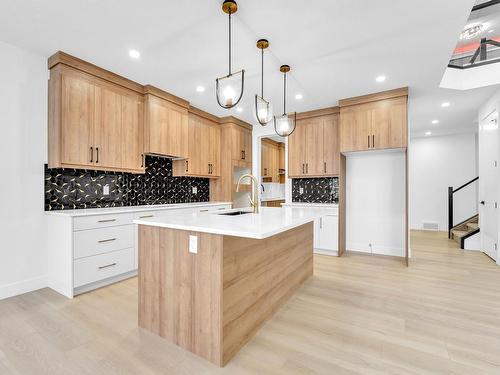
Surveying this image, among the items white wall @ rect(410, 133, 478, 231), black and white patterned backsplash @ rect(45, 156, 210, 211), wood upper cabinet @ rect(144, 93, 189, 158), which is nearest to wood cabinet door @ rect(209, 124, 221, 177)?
black and white patterned backsplash @ rect(45, 156, 210, 211)

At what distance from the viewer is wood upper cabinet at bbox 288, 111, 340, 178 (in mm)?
4703

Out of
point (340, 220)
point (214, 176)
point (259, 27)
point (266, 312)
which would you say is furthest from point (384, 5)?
point (214, 176)

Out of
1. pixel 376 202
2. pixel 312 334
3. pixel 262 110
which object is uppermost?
pixel 262 110

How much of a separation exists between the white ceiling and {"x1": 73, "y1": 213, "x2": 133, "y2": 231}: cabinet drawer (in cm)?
187

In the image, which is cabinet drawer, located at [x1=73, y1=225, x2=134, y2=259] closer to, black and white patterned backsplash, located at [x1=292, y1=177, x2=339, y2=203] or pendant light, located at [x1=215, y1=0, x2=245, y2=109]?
pendant light, located at [x1=215, y1=0, x2=245, y2=109]

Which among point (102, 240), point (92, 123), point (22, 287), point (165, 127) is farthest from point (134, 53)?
point (22, 287)

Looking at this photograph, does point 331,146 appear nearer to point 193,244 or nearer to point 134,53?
point 134,53

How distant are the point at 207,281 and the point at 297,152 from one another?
3800 millimetres

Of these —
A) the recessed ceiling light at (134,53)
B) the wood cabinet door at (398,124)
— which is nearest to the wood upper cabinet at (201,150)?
the recessed ceiling light at (134,53)

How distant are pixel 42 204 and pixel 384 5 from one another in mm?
4068

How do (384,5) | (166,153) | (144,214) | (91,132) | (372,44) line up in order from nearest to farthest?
(384,5)
(372,44)
(91,132)
(144,214)
(166,153)

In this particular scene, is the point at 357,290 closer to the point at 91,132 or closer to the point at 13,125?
the point at 91,132

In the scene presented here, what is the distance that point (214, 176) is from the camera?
5242 mm

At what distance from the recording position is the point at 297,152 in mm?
5051
